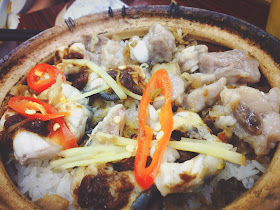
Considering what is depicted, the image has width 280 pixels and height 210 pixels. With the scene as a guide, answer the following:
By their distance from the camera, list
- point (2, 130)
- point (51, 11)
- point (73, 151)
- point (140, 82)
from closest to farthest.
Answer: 1. point (73, 151)
2. point (2, 130)
3. point (140, 82)
4. point (51, 11)

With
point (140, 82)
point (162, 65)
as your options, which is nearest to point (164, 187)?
point (140, 82)

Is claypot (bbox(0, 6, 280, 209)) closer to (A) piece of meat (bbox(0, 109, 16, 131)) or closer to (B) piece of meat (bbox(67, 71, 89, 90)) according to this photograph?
(A) piece of meat (bbox(0, 109, 16, 131))

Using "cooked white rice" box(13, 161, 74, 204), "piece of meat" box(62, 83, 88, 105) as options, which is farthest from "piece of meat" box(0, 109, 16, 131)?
"piece of meat" box(62, 83, 88, 105)

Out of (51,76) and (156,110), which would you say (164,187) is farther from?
(51,76)

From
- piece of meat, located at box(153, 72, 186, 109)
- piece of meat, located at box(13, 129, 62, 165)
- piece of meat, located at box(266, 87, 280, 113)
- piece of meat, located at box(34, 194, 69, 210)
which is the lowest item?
piece of meat, located at box(34, 194, 69, 210)

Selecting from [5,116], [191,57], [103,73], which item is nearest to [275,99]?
[191,57]
